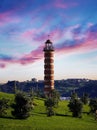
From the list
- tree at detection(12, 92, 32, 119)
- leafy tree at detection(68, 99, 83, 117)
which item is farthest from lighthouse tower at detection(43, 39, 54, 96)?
tree at detection(12, 92, 32, 119)

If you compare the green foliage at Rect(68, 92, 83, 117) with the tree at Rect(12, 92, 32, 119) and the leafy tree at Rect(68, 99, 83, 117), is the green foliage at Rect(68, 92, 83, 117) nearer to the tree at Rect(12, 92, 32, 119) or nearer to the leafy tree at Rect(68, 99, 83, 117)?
the leafy tree at Rect(68, 99, 83, 117)

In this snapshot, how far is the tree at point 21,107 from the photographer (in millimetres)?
90562

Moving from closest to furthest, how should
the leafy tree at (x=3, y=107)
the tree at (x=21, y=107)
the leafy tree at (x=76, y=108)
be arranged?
1. the tree at (x=21, y=107)
2. the leafy tree at (x=3, y=107)
3. the leafy tree at (x=76, y=108)

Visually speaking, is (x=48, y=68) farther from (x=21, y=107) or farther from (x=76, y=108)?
(x=21, y=107)

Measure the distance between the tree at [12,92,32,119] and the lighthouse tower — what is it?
76.3 meters

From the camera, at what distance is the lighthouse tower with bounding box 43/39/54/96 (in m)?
171

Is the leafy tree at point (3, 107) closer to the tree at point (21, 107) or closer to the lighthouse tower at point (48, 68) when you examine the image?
the tree at point (21, 107)

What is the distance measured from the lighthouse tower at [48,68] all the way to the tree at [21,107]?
76.3 meters

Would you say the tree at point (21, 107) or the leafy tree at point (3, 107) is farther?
the leafy tree at point (3, 107)

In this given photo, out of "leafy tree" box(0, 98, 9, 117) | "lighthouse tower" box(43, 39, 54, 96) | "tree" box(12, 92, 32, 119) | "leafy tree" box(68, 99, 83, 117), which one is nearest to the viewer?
"tree" box(12, 92, 32, 119)

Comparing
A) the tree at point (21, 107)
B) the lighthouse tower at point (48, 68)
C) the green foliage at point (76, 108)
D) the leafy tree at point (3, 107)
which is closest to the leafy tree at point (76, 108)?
the green foliage at point (76, 108)

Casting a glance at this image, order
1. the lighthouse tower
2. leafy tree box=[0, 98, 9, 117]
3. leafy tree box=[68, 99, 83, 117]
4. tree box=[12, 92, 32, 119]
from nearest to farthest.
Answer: tree box=[12, 92, 32, 119] → leafy tree box=[0, 98, 9, 117] → leafy tree box=[68, 99, 83, 117] → the lighthouse tower

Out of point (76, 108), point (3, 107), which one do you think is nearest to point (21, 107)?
point (3, 107)

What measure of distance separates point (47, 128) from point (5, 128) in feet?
33.9
